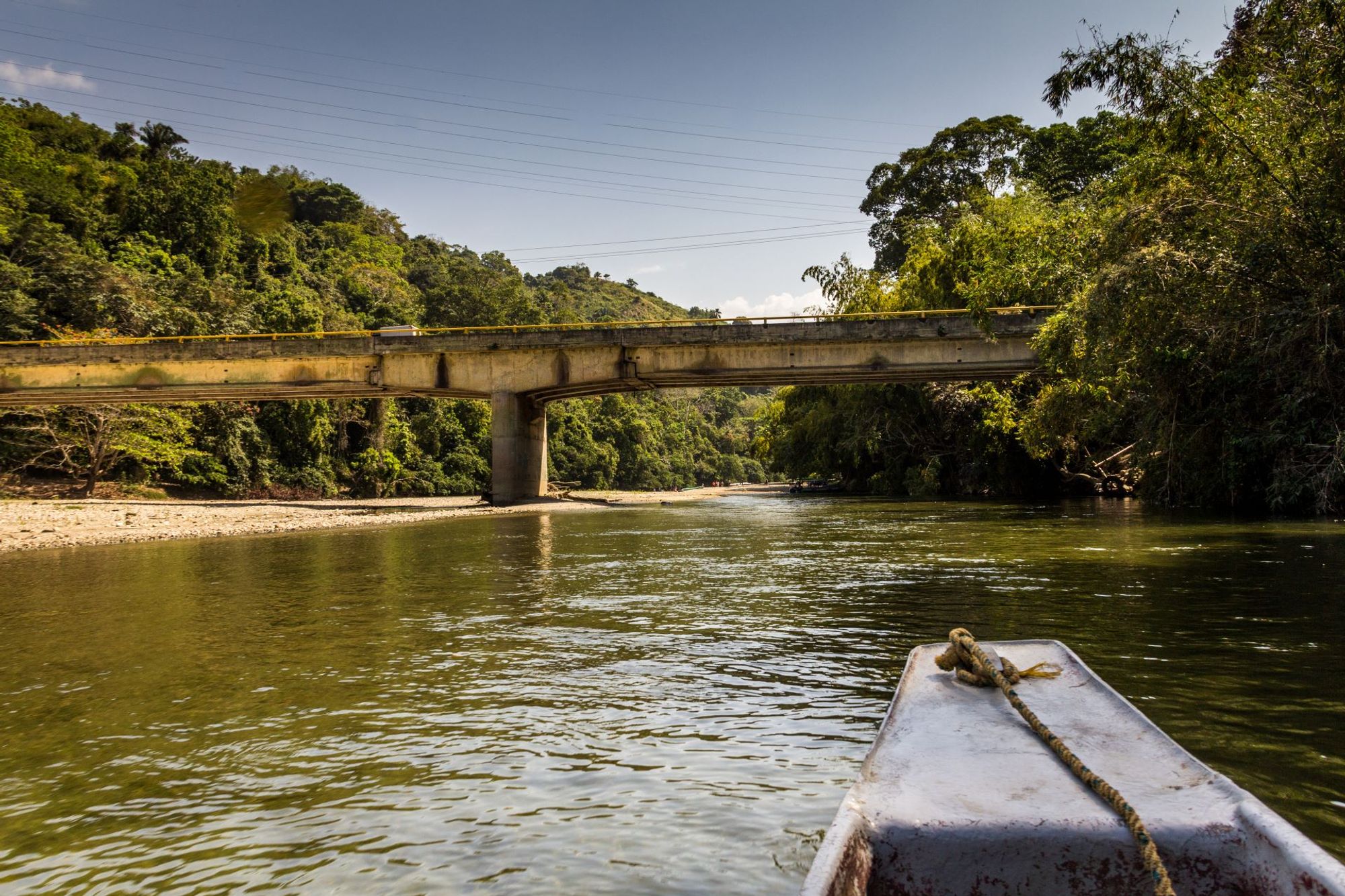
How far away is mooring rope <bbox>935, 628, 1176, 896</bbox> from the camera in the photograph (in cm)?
245

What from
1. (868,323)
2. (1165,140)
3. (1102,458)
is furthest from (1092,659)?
(1102,458)

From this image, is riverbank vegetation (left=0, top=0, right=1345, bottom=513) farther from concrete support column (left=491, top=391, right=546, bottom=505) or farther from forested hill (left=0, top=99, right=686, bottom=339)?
concrete support column (left=491, top=391, right=546, bottom=505)

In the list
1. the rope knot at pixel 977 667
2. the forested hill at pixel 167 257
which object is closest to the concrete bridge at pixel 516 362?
the forested hill at pixel 167 257

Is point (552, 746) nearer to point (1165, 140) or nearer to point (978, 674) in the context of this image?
point (978, 674)

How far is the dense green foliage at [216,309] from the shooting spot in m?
35.4

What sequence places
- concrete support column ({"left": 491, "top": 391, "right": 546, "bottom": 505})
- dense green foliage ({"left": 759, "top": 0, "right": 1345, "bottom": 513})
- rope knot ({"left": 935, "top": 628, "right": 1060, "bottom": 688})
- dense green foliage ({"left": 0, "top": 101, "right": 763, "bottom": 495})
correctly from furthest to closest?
dense green foliage ({"left": 0, "top": 101, "right": 763, "bottom": 495}) < concrete support column ({"left": 491, "top": 391, "right": 546, "bottom": 505}) < dense green foliage ({"left": 759, "top": 0, "right": 1345, "bottom": 513}) < rope knot ({"left": 935, "top": 628, "right": 1060, "bottom": 688})

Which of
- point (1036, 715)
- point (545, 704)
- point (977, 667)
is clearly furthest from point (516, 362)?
point (1036, 715)

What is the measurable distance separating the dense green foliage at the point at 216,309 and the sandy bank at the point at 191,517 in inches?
201

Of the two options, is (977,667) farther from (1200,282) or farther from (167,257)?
(167,257)

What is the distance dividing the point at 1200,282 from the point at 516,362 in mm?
24488

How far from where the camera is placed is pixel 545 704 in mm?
5750

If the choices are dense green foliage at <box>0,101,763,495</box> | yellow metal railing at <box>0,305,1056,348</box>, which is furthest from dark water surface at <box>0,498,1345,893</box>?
dense green foliage at <box>0,101,763,495</box>

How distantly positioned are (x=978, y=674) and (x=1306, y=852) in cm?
218

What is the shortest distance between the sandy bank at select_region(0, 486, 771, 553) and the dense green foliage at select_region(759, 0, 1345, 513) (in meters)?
18.7
